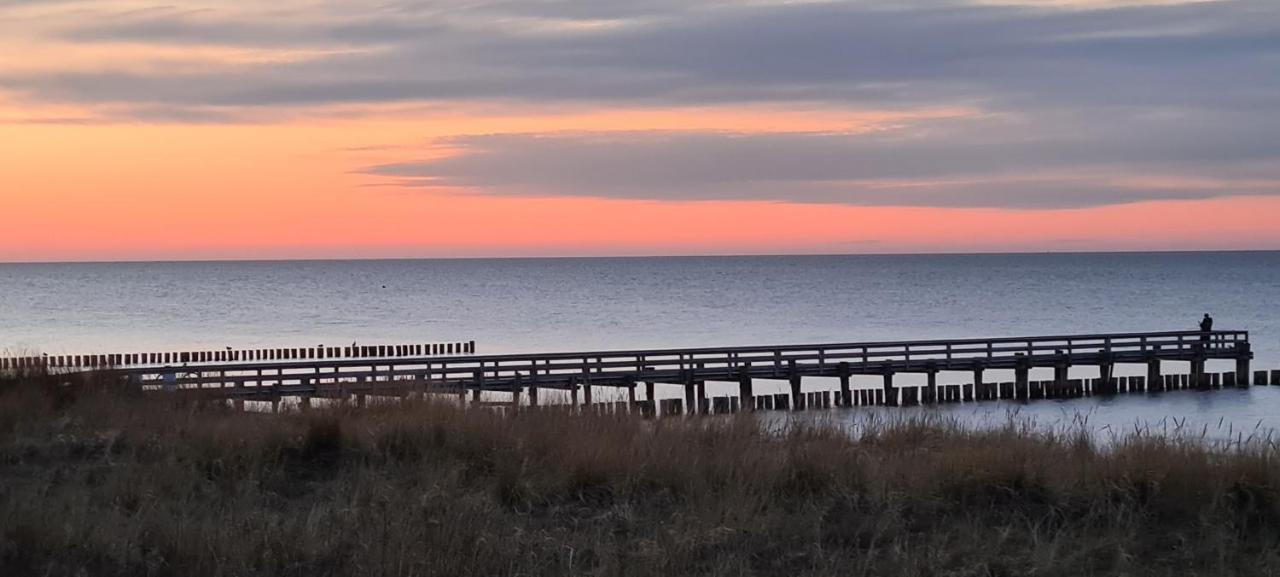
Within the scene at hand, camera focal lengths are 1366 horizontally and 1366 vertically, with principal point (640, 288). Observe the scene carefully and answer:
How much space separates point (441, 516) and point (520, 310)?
110 meters

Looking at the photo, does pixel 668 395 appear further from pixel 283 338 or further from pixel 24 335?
pixel 24 335

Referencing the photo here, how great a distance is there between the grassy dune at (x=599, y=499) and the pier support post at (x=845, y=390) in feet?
84.4

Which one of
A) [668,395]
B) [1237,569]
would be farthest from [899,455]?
[668,395]

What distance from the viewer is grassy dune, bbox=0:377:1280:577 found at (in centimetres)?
924

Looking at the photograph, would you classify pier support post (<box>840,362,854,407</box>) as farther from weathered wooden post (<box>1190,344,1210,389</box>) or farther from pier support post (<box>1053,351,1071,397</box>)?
weathered wooden post (<box>1190,344,1210,389</box>)

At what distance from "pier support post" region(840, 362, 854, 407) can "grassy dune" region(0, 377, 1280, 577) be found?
25.7 meters

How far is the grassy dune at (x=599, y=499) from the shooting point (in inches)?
364

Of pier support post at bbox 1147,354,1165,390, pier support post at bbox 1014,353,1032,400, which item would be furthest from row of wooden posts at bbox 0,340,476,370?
pier support post at bbox 1147,354,1165,390

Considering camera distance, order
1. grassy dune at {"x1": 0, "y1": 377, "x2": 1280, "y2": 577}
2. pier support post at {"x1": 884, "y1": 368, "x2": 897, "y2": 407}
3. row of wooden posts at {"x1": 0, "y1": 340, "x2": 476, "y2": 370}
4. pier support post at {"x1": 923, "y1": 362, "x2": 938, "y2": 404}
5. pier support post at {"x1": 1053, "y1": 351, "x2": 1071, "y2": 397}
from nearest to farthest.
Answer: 1. grassy dune at {"x1": 0, "y1": 377, "x2": 1280, "y2": 577}
2. pier support post at {"x1": 884, "y1": 368, "x2": 897, "y2": 407}
3. pier support post at {"x1": 923, "y1": 362, "x2": 938, "y2": 404}
4. pier support post at {"x1": 1053, "y1": 351, "x2": 1071, "y2": 397}
5. row of wooden posts at {"x1": 0, "y1": 340, "x2": 476, "y2": 370}

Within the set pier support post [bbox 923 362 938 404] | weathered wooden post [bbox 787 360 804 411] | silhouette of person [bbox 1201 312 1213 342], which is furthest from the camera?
silhouette of person [bbox 1201 312 1213 342]

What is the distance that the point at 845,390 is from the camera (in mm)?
40969

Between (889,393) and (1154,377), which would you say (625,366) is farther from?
(1154,377)

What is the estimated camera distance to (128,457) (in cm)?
1278

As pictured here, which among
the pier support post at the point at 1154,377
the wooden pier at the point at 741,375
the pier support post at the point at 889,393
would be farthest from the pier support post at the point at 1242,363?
the pier support post at the point at 889,393
